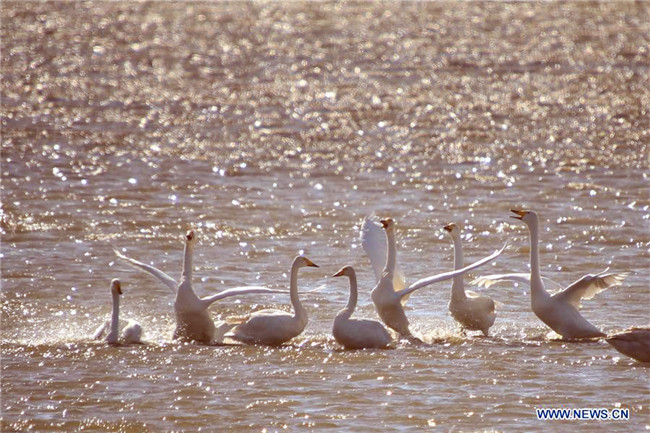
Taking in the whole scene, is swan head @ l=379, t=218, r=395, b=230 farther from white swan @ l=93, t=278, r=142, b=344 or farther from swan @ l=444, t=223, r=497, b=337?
white swan @ l=93, t=278, r=142, b=344

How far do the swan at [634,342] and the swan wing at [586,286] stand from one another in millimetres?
1189

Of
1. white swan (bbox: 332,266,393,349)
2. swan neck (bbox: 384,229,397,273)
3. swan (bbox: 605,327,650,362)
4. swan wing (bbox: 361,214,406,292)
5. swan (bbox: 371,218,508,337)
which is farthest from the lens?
swan wing (bbox: 361,214,406,292)

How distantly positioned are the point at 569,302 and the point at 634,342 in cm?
139

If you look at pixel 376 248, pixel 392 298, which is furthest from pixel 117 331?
pixel 376 248

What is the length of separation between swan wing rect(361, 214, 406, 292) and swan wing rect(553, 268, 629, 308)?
1.63 m

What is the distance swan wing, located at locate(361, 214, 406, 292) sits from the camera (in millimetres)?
13440

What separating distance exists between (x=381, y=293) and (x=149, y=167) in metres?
9.54

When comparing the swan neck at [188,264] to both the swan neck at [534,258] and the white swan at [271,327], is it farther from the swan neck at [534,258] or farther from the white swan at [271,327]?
the swan neck at [534,258]

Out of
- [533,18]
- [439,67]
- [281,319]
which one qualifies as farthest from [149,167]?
[533,18]

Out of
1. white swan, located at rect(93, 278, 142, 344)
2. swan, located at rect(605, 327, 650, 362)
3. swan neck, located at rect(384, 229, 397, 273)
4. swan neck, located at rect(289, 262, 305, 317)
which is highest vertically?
swan neck, located at rect(384, 229, 397, 273)

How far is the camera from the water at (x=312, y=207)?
10.7 meters

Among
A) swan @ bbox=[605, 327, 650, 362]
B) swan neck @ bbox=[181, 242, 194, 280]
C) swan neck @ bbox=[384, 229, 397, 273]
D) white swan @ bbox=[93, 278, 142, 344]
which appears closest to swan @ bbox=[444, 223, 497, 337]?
swan neck @ bbox=[384, 229, 397, 273]

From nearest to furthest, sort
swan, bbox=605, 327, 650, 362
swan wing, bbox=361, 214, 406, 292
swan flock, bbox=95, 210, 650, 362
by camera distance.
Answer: swan, bbox=605, 327, 650, 362 < swan flock, bbox=95, 210, 650, 362 < swan wing, bbox=361, 214, 406, 292

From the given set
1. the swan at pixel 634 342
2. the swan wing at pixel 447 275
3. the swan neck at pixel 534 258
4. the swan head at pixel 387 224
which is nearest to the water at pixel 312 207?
the swan at pixel 634 342
